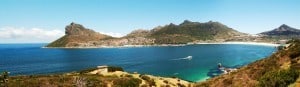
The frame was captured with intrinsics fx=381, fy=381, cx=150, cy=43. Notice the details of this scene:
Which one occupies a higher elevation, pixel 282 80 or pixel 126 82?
pixel 282 80

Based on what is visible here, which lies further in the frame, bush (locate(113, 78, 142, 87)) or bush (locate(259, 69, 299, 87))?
bush (locate(113, 78, 142, 87))

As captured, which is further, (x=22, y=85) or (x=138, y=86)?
(x=138, y=86)

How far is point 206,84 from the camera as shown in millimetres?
78875

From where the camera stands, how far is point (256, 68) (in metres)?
78.2

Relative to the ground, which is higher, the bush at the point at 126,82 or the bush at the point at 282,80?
the bush at the point at 282,80

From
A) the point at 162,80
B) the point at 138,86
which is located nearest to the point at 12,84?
the point at 138,86

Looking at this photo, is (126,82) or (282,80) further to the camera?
(126,82)

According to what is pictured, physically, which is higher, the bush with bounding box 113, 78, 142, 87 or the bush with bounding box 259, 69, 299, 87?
the bush with bounding box 259, 69, 299, 87

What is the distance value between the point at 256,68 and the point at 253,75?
5533 mm

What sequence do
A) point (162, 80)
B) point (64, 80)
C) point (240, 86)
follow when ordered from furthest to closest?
point (162, 80)
point (64, 80)
point (240, 86)

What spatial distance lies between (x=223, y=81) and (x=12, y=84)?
39118 mm

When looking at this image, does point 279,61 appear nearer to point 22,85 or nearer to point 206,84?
point 206,84

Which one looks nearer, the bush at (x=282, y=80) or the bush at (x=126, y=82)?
the bush at (x=282, y=80)

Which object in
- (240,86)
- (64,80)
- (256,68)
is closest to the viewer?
(240,86)
